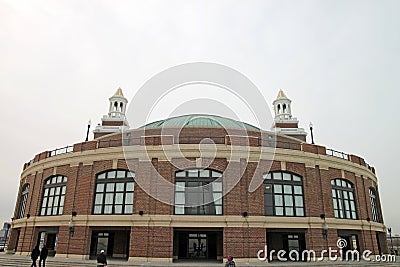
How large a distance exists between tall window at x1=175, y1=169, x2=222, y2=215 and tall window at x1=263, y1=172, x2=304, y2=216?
3745 millimetres

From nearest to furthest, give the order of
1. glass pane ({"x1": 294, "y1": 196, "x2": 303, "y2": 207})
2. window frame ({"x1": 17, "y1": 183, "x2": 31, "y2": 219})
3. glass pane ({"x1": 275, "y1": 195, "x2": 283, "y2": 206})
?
1. glass pane ({"x1": 275, "y1": 195, "x2": 283, "y2": 206})
2. glass pane ({"x1": 294, "y1": 196, "x2": 303, "y2": 207})
3. window frame ({"x1": 17, "y1": 183, "x2": 31, "y2": 219})

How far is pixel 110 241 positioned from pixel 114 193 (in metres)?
5.33

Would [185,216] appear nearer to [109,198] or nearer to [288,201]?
[109,198]

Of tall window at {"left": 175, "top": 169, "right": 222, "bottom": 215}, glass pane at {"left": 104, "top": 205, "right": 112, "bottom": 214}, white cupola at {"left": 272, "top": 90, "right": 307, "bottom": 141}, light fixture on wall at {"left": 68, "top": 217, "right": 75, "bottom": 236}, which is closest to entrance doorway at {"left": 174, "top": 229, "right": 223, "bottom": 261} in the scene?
tall window at {"left": 175, "top": 169, "right": 222, "bottom": 215}

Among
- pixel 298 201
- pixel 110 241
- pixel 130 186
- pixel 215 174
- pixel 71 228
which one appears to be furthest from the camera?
pixel 110 241

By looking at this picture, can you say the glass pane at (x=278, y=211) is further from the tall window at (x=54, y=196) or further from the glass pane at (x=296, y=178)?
the tall window at (x=54, y=196)

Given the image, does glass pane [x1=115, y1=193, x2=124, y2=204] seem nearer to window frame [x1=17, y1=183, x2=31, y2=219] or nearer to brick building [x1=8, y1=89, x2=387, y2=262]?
brick building [x1=8, y1=89, x2=387, y2=262]

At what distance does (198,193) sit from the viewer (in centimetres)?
2412

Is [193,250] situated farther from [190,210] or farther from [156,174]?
[156,174]

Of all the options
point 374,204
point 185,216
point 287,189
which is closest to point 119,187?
point 185,216

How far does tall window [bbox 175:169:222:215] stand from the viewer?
23.9 m

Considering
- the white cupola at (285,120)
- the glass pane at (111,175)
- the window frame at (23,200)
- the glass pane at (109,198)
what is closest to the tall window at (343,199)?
the glass pane at (109,198)

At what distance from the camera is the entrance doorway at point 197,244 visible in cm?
2609

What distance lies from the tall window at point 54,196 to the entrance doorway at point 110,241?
3.57m
